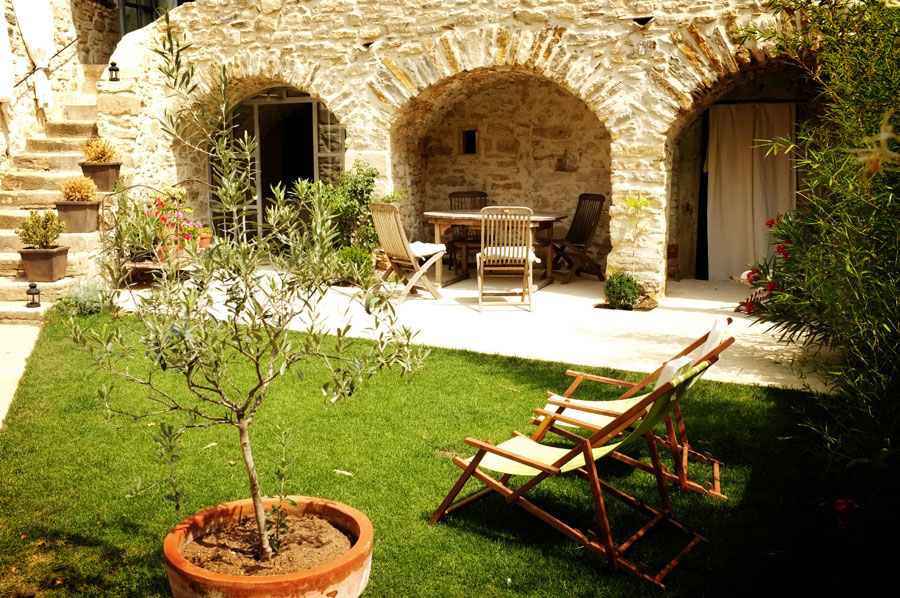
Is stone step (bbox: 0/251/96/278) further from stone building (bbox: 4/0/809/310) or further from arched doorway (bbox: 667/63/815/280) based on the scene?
arched doorway (bbox: 667/63/815/280)

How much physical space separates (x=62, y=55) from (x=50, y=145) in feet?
5.05

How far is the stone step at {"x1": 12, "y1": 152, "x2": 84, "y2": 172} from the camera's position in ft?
29.6

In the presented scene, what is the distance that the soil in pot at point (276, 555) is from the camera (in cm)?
244

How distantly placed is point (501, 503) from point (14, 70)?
832 cm

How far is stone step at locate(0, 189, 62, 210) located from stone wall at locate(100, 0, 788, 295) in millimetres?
948

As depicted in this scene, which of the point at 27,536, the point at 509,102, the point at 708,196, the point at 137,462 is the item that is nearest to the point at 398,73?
the point at 509,102

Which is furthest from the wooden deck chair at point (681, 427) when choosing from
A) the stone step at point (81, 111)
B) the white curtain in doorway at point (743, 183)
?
the stone step at point (81, 111)

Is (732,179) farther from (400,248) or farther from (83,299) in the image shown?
(83,299)

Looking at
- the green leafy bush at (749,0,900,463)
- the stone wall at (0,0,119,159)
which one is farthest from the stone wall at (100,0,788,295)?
the green leafy bush at (749,0,900,463)

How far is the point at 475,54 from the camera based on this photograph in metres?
8.34

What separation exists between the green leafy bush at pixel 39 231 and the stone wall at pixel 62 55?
1746 mm

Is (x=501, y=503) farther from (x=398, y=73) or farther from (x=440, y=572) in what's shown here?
(x=398, y=73)

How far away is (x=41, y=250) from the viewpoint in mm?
7496

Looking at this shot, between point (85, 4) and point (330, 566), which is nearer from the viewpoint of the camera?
point (330, 566)
